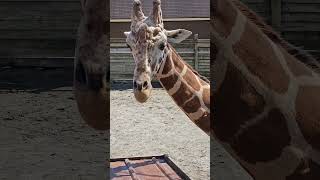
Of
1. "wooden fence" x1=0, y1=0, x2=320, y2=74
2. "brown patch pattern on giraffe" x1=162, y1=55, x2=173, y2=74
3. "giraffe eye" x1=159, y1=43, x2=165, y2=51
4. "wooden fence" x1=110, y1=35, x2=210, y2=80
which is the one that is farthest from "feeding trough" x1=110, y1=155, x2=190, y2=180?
"wooden fence" x1=110, y1=35, x2=210, y2=80

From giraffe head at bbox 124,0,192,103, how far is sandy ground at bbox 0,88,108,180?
45cm

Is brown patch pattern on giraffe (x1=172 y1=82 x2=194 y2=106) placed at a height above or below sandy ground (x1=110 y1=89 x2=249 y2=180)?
above

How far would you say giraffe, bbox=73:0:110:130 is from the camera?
2.88ft

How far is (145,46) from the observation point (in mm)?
2961

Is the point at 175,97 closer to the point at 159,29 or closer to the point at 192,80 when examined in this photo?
the point at 192,80

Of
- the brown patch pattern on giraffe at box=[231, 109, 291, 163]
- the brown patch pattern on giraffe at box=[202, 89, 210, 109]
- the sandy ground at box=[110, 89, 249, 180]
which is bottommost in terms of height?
the sandy ground at box=[110, 89, 249, 180]

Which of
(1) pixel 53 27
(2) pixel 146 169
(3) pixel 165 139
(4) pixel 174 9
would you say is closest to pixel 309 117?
(2) pixel 146 169

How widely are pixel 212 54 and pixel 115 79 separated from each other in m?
7.56

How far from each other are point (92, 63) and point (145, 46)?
2.08 meters

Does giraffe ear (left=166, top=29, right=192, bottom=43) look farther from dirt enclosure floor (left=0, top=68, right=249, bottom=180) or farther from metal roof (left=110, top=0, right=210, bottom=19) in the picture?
metal roof (left=110, top=0, right=210, bottom=19)

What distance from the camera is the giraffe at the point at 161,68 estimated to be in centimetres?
288

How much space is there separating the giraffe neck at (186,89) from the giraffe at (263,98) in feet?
6.57

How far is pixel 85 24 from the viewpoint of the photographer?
2.91ft

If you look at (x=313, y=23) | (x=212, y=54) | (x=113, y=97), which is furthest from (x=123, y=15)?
(x=212, y=54)
